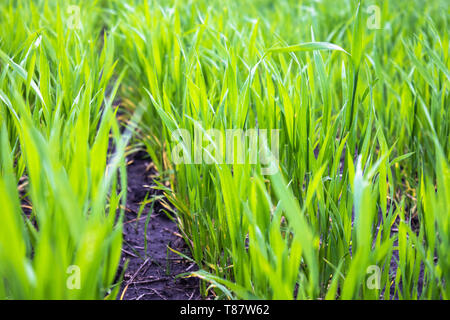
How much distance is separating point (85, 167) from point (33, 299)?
207 millimetres

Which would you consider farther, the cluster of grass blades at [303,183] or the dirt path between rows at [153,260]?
the dirt path between rows at [153,260]

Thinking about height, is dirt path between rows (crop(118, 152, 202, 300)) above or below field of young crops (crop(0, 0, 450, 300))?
below

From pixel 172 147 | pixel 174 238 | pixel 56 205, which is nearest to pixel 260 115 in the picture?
pixel 172 147

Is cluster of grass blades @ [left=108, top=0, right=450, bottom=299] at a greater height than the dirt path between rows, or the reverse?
cluster of grass blades @ [left=108, top=0, right=450, bottom=299]

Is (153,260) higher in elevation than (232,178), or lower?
lower

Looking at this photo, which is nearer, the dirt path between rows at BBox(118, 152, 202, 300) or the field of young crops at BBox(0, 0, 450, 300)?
the field of young crops at BBox(0, 0, 450, 300)

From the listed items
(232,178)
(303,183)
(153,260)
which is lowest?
(153,260)

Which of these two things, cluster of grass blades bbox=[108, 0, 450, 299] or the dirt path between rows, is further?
the dirt path between rows

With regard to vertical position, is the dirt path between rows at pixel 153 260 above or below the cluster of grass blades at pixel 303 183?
below

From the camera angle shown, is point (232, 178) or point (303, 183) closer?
point (232, 178)

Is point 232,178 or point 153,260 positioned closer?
point 232,178
